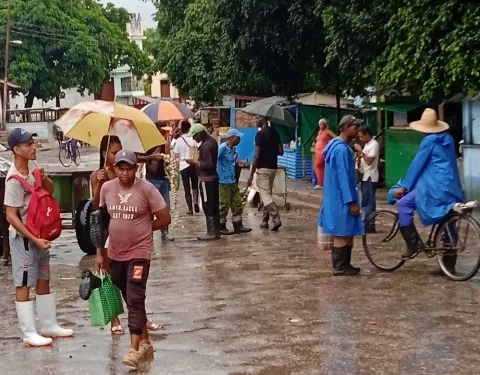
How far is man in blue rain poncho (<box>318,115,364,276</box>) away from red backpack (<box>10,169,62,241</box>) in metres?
3.36

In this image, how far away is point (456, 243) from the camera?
31.9ft

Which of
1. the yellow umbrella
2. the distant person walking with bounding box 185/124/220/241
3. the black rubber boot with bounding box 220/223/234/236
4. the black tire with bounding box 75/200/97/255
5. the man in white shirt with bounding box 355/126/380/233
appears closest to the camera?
the yellow umbrella

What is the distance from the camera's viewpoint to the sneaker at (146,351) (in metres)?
6.87

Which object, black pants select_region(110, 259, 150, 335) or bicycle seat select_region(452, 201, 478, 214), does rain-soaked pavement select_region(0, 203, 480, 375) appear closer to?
black pants select_region(110, 259, 150, 335)

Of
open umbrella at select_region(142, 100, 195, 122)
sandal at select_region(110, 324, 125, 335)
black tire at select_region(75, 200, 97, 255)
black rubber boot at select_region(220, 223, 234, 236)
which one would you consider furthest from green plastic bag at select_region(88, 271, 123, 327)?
open umbrella at select_region(142, 100, 195, 122)

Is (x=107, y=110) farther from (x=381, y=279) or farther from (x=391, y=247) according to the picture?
(x=391, y=247)

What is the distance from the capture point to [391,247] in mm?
11828

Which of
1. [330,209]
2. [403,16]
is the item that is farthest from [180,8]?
[330,209]

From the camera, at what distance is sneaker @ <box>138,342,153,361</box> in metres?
6.87

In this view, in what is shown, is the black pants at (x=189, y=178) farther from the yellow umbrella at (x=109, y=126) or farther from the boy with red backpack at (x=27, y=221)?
the boy with red backpack at (x=27, y=221)

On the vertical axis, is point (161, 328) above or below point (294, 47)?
below

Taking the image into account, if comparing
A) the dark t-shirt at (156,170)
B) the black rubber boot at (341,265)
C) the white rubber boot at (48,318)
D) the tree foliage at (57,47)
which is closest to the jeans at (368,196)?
the dark t-shirt at (156,170)

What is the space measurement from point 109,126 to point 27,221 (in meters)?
2.31

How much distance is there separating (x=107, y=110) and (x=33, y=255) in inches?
81.5
